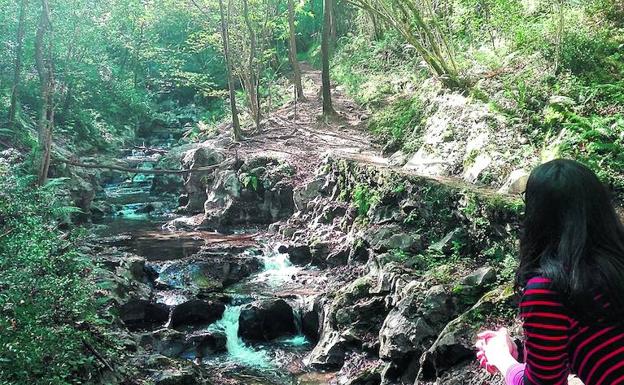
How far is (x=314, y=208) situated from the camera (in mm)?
13648

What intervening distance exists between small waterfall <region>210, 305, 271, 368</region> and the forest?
4cm

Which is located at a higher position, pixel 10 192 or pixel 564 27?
pixel 564 27

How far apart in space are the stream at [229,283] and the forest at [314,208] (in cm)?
6

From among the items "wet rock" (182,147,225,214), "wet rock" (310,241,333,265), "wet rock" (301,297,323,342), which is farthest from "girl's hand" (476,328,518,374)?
"wet rock" (182,147,225,214)

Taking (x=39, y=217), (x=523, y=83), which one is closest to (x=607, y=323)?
(x=39, y=217)

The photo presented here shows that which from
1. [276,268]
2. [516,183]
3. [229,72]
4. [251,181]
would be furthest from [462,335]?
[229,72]

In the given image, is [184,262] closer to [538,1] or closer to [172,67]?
[538,1]

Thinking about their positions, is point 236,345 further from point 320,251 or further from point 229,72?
point 229,72

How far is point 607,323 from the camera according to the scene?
1.56m

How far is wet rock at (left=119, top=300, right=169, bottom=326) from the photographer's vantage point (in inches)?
386

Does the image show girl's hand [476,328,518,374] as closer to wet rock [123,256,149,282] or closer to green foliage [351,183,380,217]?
green foliage [351,183,380,217]

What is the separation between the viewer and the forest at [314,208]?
592cm

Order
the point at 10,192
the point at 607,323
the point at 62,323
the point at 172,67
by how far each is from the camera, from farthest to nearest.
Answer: the point at 172,67, the point at 10,192, the point at 62,323, the point at 607,323

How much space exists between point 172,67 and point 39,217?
86.8ft
